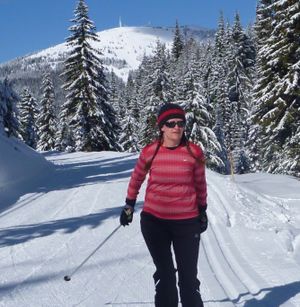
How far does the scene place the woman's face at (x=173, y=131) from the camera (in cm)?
399

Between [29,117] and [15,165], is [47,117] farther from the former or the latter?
[15,165]

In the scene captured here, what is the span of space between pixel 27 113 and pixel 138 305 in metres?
44.3

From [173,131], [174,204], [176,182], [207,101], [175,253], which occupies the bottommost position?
[207,101]

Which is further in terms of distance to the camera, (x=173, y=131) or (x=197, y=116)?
(x=197, y=116)

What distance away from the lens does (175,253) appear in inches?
161

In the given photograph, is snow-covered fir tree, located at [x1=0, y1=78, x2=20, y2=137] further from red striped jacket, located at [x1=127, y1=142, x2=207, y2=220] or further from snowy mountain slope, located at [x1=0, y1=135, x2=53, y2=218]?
red striped jacket, located at [x1=127, y1=142, x2=207, y2=220]

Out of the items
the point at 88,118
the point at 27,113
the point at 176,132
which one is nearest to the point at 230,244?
the point at 176,132

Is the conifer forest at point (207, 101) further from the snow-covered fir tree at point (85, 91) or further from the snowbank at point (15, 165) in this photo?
the snowbank at point (15, 165)

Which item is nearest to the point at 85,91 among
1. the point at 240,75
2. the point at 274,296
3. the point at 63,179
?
the point at 63,179

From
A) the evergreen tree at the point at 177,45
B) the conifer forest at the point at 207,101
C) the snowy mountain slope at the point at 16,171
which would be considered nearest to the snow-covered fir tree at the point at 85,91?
the conifer forest at the point at 207,101

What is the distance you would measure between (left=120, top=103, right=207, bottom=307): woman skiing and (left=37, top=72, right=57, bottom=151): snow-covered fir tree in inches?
1846

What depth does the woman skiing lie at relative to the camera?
3990 mm

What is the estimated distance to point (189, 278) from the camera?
407 centimetres

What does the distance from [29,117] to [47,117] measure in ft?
10.3
